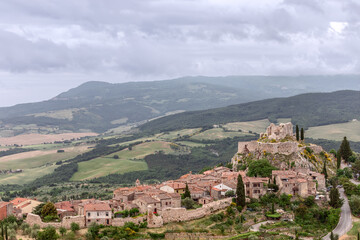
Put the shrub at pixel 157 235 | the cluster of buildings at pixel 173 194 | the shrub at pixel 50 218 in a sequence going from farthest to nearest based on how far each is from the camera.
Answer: the cluster of buildings at pixel 173 194 < the shrub at pixel 50 218 < the shrub at pixel 157 235

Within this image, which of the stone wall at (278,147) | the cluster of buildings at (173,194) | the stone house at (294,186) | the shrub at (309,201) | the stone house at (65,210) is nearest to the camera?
the cluster of buildings at (173,194)

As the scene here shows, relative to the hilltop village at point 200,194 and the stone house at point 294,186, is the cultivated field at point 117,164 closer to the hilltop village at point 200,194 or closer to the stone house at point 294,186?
the hilltop village at point 200,194

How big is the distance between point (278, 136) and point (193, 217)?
31659 millimetres

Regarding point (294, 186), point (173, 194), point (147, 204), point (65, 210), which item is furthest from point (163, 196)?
point (294, 186)

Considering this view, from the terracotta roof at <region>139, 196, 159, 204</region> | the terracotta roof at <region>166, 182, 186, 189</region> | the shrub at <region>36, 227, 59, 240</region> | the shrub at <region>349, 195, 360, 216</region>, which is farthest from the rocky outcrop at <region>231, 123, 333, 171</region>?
the shrub at <region>36, 227, 59, 240</region>

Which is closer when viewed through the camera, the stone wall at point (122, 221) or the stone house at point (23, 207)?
the stone wall at point (122, 221)

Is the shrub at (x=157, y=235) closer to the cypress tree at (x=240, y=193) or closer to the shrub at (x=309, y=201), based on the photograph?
the cypress tree at (x=240, y=193)

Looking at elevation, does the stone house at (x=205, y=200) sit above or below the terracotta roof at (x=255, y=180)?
below

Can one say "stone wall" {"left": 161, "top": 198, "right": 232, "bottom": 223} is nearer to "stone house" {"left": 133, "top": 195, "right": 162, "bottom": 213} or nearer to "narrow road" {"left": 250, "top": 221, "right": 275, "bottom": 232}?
"stone house" {"left": 133, "top": 195, "right": 162, "bottom": 213}

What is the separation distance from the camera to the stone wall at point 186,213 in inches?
2325

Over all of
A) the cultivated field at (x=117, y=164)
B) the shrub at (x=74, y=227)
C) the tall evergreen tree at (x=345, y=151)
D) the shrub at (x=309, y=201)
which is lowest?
the cultivated field at (x=117, y=164)

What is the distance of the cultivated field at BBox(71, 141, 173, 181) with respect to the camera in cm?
15725

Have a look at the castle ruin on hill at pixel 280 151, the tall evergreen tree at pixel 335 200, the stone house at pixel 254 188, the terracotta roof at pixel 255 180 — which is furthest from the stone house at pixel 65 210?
the tall evergreen tree at pixel 335 200

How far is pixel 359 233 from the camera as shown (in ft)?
181
